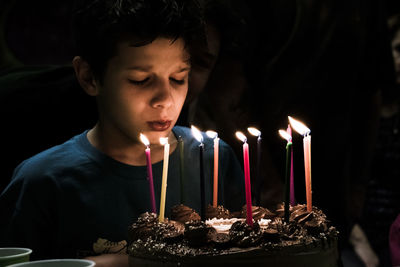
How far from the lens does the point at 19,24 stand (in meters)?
2.96

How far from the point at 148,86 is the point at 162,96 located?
2.3 inches

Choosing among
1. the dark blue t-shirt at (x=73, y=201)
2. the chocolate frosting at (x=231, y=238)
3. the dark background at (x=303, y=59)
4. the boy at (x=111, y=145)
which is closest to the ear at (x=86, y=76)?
the boy at (x=111, y=145)

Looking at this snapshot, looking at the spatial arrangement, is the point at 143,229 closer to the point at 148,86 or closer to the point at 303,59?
the point at 148,86

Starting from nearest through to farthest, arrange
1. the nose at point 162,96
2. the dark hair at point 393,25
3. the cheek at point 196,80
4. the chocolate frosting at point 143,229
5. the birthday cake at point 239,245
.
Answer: the birthday cake at point 239,245
the chocolate frosting at point 143,229
the nose at point 162,96
the cheek at point 196,80
the dark hair at point 393,25

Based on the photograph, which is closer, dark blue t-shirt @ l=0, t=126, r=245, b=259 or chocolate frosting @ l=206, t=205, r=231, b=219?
chocolate frosting @ l=206, t=205, r=231, b=219

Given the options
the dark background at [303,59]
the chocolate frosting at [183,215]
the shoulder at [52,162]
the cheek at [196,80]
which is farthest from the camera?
the dark background at [303,59]

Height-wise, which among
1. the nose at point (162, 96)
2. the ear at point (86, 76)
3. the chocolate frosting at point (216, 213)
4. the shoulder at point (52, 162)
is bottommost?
the chocolate frosting at point (216, 213)

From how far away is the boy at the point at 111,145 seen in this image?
5.42ft

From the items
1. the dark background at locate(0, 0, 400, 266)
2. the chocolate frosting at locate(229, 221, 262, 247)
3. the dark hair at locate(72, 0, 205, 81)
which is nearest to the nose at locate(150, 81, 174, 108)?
the dark hair at locate(72, 0, 205, 81)

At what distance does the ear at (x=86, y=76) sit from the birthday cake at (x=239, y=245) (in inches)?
28.2

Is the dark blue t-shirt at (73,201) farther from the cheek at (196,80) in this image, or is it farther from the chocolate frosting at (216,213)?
the cheek at (196,80)

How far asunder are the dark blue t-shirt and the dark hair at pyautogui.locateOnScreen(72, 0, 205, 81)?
0.28m

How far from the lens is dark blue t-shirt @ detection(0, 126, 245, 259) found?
5.62 feet

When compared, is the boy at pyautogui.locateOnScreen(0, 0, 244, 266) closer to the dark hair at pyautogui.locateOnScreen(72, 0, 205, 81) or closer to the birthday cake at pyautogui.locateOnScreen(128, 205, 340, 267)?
the dark hair at pyautogui.locateOnScreen(72, 0, 205, 81)
